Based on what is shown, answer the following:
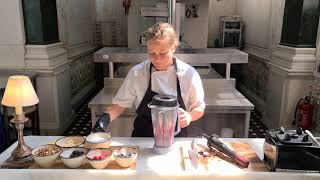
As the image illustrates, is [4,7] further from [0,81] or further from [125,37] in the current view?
[125,37]

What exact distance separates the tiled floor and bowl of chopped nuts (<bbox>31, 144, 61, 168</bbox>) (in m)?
3.03

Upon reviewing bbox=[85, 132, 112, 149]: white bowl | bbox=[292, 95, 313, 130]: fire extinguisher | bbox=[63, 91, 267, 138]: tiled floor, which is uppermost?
bbox=[85, 132, 112, 149]: white bowl

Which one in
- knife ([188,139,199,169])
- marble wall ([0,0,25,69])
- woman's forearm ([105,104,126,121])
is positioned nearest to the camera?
knife ([188,139,199,169])

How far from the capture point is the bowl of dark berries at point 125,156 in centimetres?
149

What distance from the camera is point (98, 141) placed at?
65.2 inches

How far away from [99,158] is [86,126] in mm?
3558

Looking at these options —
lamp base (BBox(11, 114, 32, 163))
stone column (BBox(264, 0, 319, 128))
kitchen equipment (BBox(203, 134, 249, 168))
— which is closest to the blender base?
kitchen equipment (BBox(203, 134, 249, 168))

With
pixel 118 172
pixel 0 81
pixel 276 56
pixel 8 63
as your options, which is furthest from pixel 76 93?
pixel 118 172

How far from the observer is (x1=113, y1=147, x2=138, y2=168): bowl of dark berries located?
1493 mm

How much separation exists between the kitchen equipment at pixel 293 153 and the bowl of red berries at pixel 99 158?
0.84 metres

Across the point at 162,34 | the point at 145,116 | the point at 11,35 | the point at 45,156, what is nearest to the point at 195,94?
the point at 145,116

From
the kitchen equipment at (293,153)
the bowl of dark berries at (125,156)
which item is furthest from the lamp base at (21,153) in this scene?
the kitchen equipment at (293,153)

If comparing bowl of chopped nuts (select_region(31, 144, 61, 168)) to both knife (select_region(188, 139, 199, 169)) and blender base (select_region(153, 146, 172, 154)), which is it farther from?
knife (select_region(188, 139, 199, 169))

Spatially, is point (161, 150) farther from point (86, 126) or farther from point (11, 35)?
point (86, 126)
